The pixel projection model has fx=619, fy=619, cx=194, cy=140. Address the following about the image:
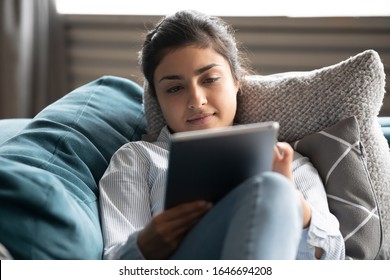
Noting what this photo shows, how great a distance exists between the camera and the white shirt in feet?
3.93

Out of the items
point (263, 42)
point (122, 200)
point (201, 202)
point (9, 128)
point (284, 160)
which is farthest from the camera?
point (263, 42)

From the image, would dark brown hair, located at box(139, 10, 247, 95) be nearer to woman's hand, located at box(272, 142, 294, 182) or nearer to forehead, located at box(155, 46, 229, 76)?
forehead, located at box(155, 46, 229, 76)

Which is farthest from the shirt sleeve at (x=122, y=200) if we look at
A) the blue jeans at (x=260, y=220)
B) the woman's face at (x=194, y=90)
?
the blue jeans at (x=260, y=220)

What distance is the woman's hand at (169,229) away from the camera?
39.4 inches

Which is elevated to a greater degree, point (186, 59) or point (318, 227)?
point (186, 59)

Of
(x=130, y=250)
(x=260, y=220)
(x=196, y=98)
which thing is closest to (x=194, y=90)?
(x=196, y=98)

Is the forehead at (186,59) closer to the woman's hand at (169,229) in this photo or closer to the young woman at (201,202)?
the young woman at (201,202)

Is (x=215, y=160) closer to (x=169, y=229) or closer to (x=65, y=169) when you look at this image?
(x=169, y=229)

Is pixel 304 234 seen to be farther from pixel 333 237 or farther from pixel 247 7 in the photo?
pixel 247 7

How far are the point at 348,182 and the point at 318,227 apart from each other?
22 cm

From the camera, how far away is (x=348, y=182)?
1368 mm

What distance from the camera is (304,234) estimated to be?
3.97 ft
